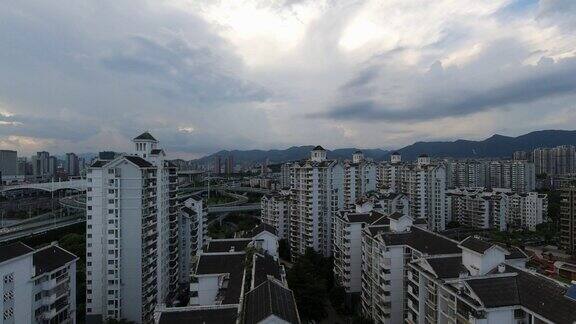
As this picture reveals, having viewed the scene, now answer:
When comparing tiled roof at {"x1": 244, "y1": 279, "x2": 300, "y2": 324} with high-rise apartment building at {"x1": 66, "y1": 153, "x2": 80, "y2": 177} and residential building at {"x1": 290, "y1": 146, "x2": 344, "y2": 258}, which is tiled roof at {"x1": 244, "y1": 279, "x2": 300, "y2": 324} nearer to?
residential building at {"x1": 290, "y1": 146, "x2": 344, "y2": 258}

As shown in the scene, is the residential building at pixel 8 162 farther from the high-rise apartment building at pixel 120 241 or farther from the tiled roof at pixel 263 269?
the tiled roof at pixel 263 269

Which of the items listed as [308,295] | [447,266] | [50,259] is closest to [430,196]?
[308,295]

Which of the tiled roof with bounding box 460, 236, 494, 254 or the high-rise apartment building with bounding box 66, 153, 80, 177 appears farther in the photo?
the high-rise apartment building with bounding box 66, 153, 80, 177

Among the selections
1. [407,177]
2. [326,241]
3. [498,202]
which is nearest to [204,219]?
[326,241]

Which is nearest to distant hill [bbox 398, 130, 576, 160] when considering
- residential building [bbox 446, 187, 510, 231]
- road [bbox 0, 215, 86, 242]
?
residential building [bbox 446, 187, 510, 231]

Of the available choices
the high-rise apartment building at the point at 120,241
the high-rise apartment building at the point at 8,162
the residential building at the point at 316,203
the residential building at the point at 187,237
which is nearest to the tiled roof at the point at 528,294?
the high-rise apartment building at the point at 120,241
